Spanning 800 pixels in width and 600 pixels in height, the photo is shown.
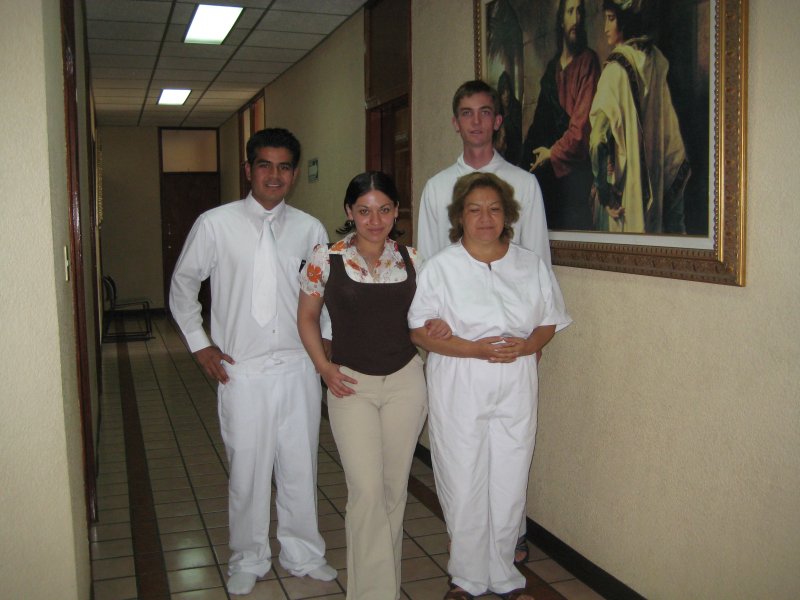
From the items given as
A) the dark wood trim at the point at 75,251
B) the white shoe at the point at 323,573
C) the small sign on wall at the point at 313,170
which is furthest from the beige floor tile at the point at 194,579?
the small sign on wall at the point at 313,170

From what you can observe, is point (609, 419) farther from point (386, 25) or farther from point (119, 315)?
point (119, 315)

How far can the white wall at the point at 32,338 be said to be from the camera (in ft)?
6.59

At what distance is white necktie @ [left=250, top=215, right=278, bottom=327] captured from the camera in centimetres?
293

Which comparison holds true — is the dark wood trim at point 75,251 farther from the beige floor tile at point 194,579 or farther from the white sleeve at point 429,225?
the white sleeve at point 429,225

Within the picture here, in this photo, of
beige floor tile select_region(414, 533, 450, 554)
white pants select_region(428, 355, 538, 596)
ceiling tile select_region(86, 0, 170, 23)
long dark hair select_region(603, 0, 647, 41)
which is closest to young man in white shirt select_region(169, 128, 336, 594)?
beige floor tile select_region(414, 533, 450, 554)

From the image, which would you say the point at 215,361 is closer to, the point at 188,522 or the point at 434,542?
the point at 188,522

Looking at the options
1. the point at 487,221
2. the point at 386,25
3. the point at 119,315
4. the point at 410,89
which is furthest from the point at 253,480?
the point at 119,315

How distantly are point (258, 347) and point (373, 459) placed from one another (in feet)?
2.17

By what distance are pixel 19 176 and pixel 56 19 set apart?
0.81 m

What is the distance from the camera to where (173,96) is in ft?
32.4

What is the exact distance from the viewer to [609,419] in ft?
9.28

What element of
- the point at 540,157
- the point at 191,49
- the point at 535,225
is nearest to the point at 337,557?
the point at 535,225

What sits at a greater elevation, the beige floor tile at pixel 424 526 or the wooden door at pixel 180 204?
the wooden door at pixel 180 204

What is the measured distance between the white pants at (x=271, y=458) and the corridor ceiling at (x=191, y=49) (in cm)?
370
